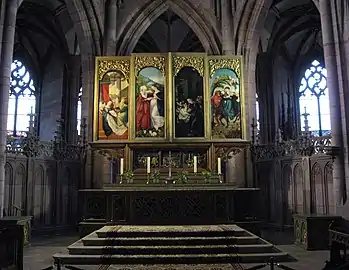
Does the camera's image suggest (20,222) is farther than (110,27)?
No

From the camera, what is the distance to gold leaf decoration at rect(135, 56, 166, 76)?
13.2 m

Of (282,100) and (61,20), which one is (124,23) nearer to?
(61,20)

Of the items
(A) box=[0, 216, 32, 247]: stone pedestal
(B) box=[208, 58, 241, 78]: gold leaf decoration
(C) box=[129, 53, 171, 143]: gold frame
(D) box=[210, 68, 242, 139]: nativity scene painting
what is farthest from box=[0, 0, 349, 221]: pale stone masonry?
(A) box=[0, 216, 32, 247]: stone pedestal

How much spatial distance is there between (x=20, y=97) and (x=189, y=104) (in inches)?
513

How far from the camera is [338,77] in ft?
35.3

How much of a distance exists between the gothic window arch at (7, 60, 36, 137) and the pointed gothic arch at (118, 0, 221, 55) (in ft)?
28.2

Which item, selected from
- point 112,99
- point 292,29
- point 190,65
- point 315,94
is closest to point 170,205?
point 112,99

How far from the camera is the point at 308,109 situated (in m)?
23.5

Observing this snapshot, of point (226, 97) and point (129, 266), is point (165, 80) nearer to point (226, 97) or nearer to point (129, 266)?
point (226, 97)

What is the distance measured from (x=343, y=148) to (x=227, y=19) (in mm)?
7908

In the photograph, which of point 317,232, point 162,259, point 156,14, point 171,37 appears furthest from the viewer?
point 171,37

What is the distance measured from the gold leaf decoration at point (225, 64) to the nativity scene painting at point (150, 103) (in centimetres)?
159

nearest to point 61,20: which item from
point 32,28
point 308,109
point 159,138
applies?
point 32,28

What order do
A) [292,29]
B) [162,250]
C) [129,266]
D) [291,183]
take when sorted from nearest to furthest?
1. [129,266]
2. [162,250]
3. [291,183]
4. [292,29]
